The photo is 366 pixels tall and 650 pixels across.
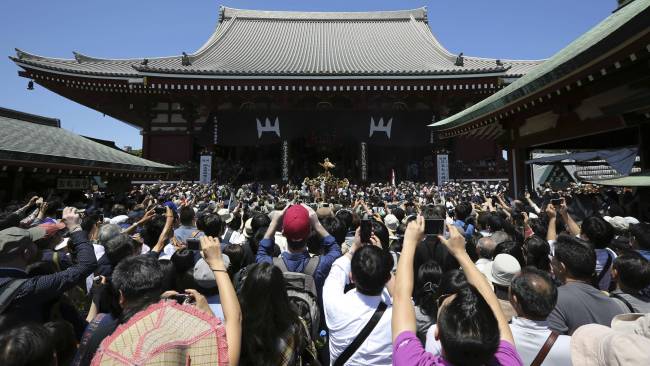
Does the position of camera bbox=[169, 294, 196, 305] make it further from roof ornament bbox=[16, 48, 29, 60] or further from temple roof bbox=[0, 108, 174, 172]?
roof ornament bbox=[16, 48, 29, 60]

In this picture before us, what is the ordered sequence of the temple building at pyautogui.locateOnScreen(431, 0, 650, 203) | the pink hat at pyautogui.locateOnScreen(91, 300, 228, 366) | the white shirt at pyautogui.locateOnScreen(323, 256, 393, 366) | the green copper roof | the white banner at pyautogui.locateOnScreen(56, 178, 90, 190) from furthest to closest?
1. the white banner at pyautogui.locateOnScreen(56, 178, 90, 190)
2. the temple building at pyautogui.locateOnScreen(431, 0, 650, 203)
3. the green copper roof
4. the white shirt at pyautogui.locateOnScreen(323, 256, 393, 366)
5. the pink hat at pyautogui.locateOnScreen(91, 300, 228, 366)

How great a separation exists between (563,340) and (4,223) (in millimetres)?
3796

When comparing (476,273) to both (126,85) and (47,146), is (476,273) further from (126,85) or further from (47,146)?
(126,85)

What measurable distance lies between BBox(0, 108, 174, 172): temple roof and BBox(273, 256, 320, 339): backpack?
6777mm

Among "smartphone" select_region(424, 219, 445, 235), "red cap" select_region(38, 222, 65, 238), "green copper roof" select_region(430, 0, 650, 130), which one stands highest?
"green copper roof" select_region(430, 0, 650, 130)

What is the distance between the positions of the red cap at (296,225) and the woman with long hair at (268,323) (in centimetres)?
73

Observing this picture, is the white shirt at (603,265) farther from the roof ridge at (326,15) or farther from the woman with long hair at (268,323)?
the roof ridge at (326,15)

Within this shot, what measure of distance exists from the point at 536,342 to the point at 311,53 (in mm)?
17571

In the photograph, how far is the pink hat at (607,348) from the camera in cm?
96

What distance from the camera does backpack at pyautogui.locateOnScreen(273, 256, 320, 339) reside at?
182cm

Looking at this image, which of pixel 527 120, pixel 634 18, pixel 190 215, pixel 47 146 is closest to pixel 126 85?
pixel 47 146

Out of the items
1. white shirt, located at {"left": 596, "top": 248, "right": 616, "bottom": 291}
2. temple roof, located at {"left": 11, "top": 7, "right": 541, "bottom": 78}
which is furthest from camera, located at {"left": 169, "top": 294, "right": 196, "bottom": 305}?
temple roof, located at {"left": 11, "top": 7, "right": 541, "bottom": 78}

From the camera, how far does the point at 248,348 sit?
1432mm

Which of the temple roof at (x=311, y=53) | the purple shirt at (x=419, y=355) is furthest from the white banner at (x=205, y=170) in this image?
the purple shirt at (x=419, y=355)
